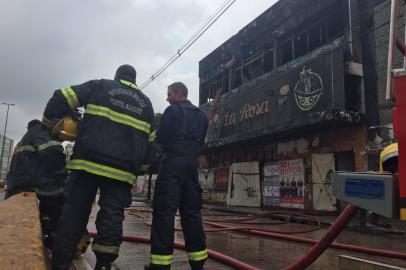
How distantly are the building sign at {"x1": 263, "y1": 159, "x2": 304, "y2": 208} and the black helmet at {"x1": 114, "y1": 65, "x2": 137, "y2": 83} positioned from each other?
1210cm

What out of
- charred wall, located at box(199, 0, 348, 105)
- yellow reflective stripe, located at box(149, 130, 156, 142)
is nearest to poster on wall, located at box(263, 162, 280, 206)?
charred wall, located at box(199, 0, 348, 105)

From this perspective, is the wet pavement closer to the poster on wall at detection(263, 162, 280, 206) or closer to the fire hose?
the fire hose

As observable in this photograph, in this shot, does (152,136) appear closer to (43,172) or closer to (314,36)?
(43,172)

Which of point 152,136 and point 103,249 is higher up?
point 152,136

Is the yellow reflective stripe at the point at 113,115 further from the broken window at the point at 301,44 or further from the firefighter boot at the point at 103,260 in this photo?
the broken window at the point at 301,44

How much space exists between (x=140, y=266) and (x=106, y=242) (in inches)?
51.0

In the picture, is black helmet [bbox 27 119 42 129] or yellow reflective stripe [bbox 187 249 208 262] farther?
black helmet [bbox 27 119 42 129]

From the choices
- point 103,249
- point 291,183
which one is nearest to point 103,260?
point 103,249

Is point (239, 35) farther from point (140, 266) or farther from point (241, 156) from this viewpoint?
point (140, 266)

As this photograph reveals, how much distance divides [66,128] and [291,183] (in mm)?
12899

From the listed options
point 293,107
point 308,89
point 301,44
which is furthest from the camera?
point 301,44

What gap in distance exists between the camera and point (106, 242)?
2.86 m

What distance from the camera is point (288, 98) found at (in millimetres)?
14867

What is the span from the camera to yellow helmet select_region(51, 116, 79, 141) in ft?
10.5
